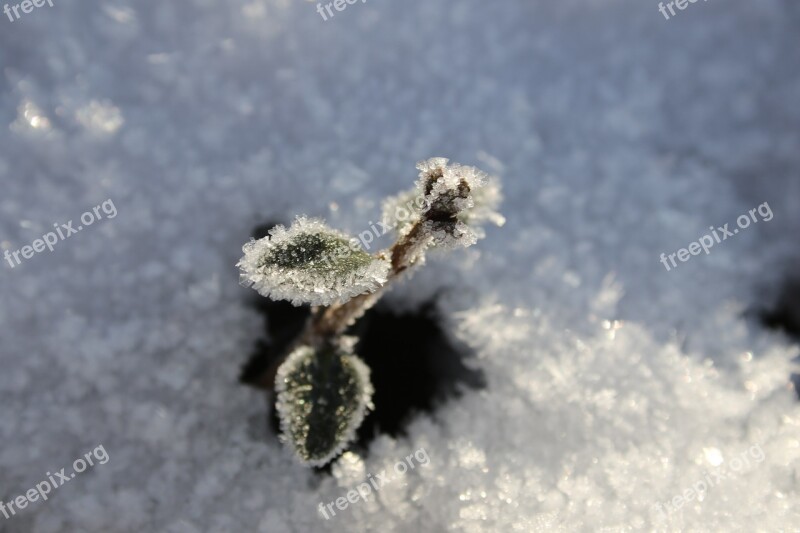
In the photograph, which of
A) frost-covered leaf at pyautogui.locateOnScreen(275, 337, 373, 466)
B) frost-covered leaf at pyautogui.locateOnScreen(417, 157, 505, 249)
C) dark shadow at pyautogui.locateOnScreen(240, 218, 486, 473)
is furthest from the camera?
dark shadow at pyautogui.locateOnScreen(240, 218, 486, 473)

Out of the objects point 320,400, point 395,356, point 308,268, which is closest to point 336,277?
point 308,268

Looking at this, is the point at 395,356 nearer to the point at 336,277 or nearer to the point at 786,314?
the point at 336,277

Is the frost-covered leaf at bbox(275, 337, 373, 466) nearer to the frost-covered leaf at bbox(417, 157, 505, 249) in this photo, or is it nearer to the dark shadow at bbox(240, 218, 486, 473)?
the dark shadow at bbox(240, 218, 486, 473)

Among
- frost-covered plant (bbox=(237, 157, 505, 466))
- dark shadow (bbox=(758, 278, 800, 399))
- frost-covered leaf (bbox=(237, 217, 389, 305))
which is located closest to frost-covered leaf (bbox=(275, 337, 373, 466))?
frost-covered plant (bbox=(237, 157, 505, 466))

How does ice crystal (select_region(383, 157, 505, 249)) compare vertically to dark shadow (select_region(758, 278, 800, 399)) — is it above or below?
above

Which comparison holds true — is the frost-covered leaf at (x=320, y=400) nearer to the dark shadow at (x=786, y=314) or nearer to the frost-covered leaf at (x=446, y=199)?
the frost-covered leaf at (x=446, y=199)

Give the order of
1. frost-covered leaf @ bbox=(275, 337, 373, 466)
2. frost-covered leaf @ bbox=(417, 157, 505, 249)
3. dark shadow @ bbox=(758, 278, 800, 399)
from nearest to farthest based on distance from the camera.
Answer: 1. frost-covered leaf @ bbox=(417, 157, 505, 249)
2. frost-covered leaf @ bbox=(275, 337, 373, 466)
3. dark shadow @ bbox=(758, 278, 800, 399)

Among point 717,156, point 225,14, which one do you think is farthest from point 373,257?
point 717,156
